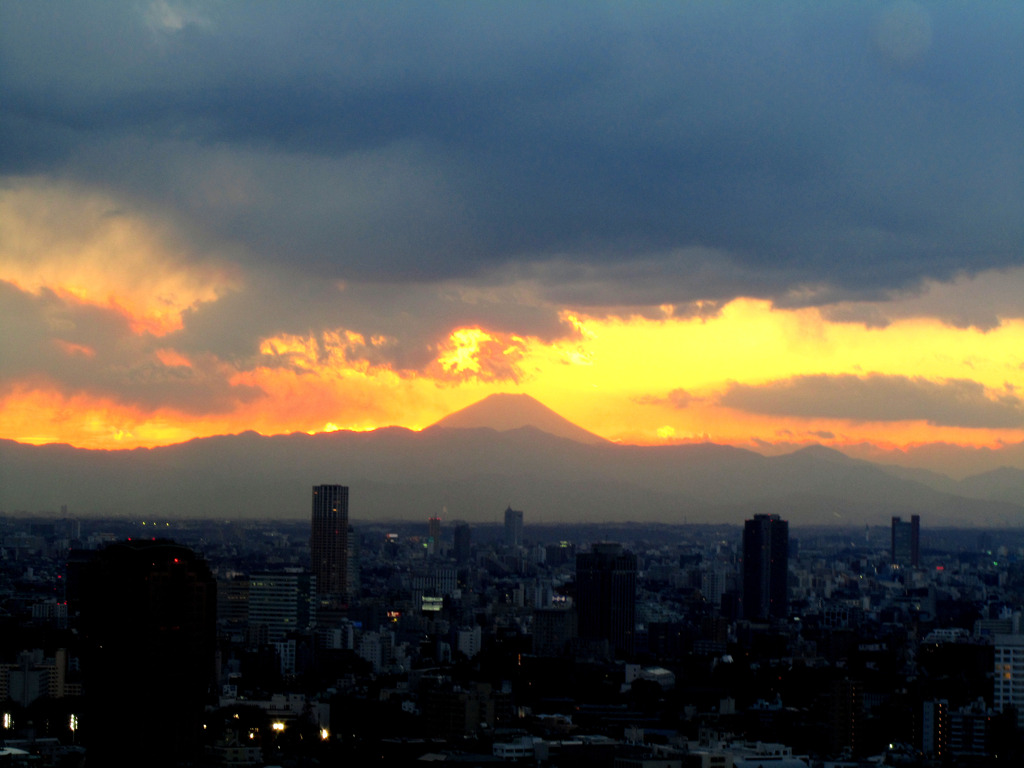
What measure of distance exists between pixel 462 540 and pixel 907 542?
24878 mm

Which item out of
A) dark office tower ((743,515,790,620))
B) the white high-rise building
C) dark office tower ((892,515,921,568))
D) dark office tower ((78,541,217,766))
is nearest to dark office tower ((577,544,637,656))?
dark office tower ((743,515,790,620))

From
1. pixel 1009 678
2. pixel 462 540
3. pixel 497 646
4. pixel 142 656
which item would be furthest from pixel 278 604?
pixel 462 540

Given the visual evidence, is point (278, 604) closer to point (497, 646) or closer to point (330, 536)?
point (497, 646)

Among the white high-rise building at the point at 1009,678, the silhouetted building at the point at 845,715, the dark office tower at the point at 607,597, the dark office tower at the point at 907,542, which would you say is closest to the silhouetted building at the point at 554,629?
the dark office tower at the point at 607,597

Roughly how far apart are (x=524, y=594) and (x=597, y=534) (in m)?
19.0

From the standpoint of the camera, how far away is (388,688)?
137 feet

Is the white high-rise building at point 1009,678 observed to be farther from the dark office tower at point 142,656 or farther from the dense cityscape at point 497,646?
the dark office tower at point 142,656

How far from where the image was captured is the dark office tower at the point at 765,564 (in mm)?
75812

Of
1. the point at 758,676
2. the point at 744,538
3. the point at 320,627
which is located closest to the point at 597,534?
the point at 744,538

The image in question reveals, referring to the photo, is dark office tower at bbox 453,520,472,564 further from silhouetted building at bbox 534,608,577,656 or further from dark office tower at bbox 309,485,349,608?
silhouetted building at bbox 534,608,577,656

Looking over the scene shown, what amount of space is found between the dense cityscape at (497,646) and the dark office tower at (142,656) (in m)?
0.04

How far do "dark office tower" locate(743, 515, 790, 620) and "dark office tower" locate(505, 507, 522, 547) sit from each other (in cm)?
1858

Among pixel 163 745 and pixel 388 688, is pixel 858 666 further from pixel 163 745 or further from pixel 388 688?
pixel 163 745

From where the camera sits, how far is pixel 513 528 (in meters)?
100
